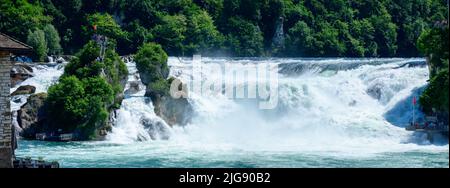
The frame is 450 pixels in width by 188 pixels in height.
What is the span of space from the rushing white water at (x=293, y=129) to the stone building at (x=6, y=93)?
489 centimetres

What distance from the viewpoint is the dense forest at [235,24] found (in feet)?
215

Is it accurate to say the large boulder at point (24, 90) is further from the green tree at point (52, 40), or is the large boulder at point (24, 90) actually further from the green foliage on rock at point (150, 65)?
the green tree at point (52, 40)

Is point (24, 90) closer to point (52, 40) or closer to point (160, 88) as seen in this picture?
point (160, 88)

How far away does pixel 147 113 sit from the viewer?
42062 millimetres

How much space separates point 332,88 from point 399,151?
38.1 ft

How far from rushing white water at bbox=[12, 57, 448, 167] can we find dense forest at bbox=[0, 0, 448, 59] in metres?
16.0

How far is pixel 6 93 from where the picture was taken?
2562cm

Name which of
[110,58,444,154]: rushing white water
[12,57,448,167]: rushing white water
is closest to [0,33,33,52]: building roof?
[12,57,448,167]: rushing white water

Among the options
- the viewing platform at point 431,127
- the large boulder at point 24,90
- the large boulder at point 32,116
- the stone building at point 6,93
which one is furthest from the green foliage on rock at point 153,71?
the stone building at point 6,93

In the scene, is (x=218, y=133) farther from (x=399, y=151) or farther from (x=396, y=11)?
(x=396, y=11)

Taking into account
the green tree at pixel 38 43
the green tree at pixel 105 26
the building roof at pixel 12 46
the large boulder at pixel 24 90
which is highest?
the green tree at pixel 105 26

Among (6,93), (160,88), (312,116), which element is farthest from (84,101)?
(6,93)

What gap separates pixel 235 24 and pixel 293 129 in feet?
99.1
